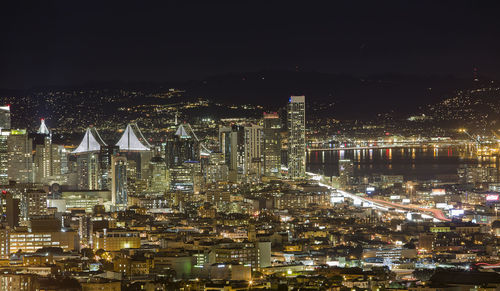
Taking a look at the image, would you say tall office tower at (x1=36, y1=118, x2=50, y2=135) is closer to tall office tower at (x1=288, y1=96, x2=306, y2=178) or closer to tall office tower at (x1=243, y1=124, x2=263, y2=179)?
tall office tower at (x1=243, y1=124, x2=263, y2=179)

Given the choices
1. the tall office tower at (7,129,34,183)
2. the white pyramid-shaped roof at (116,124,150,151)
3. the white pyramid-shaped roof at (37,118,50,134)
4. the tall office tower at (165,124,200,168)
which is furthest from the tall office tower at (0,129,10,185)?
the white pyramid-shaped roof at (116,124,150,151)

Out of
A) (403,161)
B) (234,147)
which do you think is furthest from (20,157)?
(403,161)

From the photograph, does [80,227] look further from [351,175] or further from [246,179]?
[351,175]

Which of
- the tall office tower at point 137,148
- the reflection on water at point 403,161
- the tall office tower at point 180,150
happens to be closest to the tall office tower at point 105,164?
the tall office tower at point 137,148

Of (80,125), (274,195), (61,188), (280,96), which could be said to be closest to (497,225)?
(274,195)

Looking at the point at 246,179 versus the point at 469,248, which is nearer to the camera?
the point at 469,248

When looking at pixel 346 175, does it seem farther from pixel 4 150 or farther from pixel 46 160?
pixel 4 150

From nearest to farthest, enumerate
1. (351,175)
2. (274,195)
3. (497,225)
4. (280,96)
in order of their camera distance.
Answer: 1. (497,225)
2. (274,195)
3. (351,175)
4. (280,96)

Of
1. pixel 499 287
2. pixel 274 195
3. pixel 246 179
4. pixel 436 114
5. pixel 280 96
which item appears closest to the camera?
pixel 499 287
